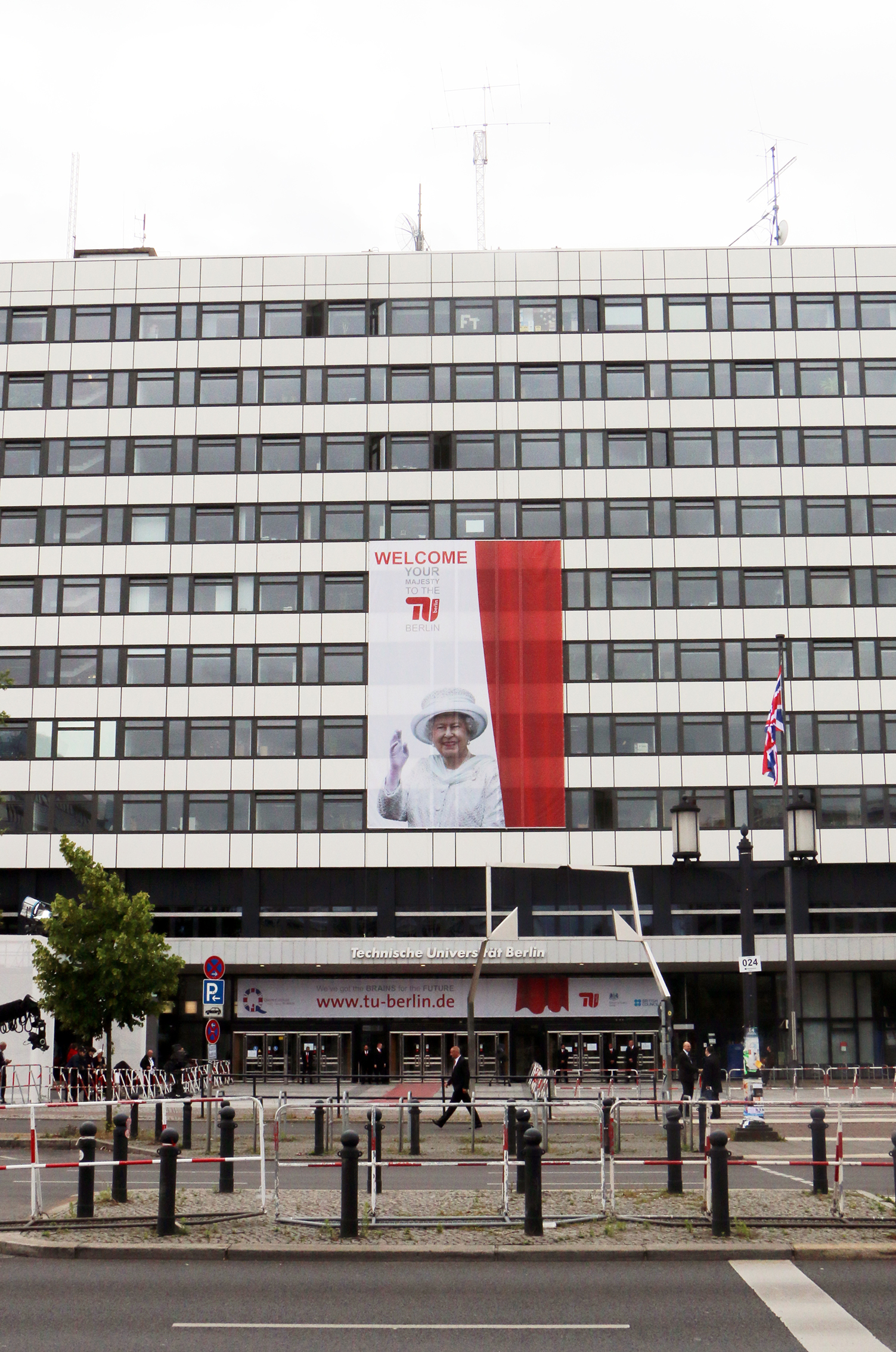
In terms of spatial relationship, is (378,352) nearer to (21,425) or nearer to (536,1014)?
(21,425)

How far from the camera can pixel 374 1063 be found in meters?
46.8

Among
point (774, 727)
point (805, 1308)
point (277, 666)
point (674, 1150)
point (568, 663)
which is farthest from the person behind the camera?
point (277, 666)

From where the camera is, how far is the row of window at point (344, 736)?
52062 millimetres

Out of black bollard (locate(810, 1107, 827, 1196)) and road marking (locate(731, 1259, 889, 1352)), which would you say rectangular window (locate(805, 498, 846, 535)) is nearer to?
black bollard (locate(810, 1107, 827, 1196))

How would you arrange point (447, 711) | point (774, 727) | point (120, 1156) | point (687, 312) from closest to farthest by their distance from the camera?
1. point (120, 1156)
2. point (774, 727)
3. point (447, 711)
4. point (687, 312)

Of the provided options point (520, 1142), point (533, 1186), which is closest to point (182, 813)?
point (520, 1142)

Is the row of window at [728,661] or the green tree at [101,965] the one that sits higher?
the row of window at [728,661]

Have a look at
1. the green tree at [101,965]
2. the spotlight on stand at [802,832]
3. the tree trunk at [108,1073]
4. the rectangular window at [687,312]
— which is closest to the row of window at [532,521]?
the rectangular window at [687,312]

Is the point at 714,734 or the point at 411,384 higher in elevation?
the point at 411,384

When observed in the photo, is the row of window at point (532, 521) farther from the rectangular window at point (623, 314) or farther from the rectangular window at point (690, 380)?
the rectangular window at point (623, 314)

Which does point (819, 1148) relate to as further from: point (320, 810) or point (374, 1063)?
point (320, 810)

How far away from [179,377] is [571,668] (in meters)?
18.5

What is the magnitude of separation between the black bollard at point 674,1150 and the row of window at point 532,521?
1481 inches

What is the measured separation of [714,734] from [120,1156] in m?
Answer: 38.4
